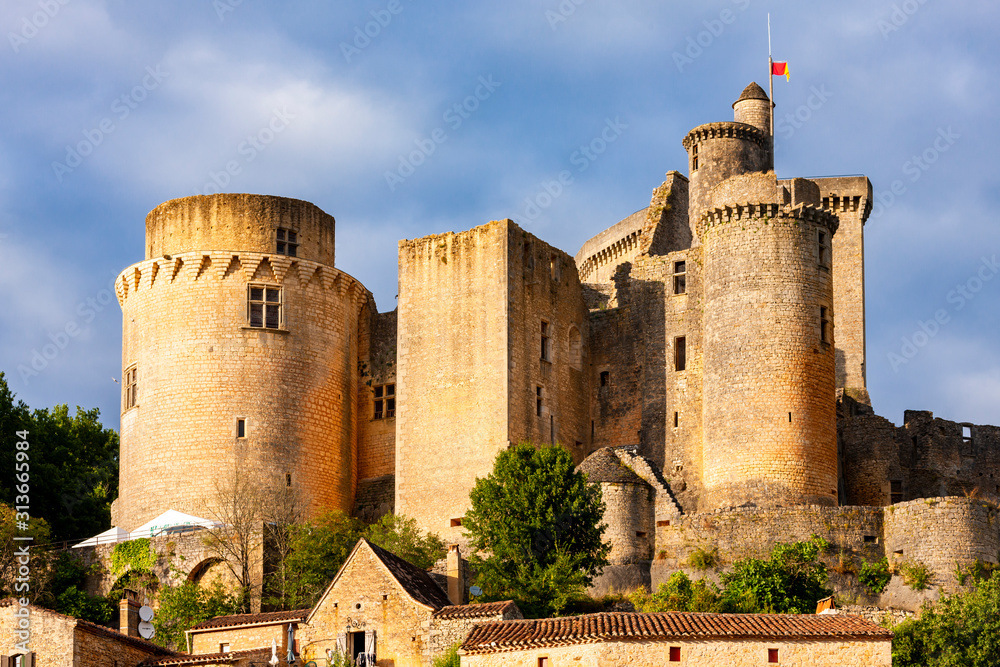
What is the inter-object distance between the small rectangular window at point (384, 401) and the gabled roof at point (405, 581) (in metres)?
14.1

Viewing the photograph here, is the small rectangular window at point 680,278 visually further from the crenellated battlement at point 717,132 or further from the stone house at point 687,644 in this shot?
the stone house at point 687,644

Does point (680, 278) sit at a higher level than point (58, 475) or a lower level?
higher

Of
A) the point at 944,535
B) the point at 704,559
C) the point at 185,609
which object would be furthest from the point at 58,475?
the point at 944,535

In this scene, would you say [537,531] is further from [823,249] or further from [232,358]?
[823,249]

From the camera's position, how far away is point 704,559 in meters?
50.3

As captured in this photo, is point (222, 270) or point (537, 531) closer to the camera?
point (537, 531)

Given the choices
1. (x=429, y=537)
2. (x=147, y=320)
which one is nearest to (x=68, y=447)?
(x=147, y=320)

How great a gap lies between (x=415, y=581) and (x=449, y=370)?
38.7 ft

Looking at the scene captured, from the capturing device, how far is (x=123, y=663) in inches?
1703

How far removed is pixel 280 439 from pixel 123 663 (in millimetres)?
14594

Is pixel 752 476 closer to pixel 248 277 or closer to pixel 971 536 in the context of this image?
pixel 971 536

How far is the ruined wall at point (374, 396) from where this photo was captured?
6056cm

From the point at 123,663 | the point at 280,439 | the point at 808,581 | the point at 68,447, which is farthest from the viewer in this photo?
the point at 68,447

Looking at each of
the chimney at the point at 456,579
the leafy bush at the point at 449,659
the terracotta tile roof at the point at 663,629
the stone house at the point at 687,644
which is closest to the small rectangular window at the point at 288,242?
the chimney at the point at 456,579
